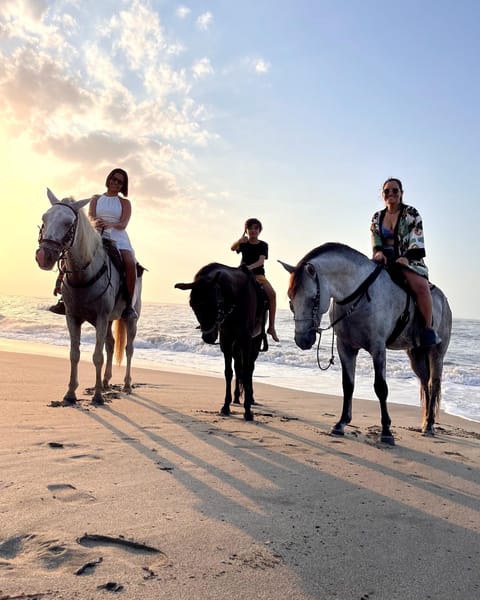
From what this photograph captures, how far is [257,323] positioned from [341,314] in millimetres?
1866

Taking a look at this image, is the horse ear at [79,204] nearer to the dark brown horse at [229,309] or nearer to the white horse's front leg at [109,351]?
the dark brown horse at [229,309]

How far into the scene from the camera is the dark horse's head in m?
5.18

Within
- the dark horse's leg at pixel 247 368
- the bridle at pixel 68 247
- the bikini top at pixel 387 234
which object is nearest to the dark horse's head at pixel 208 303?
the dark horse's leg at pixel 247 368

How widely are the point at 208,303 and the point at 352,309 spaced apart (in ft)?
5.13

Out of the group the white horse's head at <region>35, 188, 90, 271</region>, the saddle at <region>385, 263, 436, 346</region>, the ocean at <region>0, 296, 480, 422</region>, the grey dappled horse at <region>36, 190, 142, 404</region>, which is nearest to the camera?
the white horse's head at <region>35, 188, 90, 271</region>

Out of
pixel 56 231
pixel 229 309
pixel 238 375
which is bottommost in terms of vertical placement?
pixel 238 375

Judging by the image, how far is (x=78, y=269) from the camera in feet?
18.0

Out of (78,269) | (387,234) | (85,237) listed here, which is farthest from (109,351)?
(387,234)

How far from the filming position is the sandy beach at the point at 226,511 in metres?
1.75

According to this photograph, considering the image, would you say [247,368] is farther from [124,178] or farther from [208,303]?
[124,178]

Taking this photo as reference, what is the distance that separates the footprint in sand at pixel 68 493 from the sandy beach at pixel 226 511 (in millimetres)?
14

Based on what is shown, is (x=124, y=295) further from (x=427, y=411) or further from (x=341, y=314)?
(x=427, y=411)

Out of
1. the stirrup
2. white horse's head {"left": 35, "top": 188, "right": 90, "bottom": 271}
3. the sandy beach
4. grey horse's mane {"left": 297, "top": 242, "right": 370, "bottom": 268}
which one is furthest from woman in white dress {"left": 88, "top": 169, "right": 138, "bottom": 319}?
the stirrup

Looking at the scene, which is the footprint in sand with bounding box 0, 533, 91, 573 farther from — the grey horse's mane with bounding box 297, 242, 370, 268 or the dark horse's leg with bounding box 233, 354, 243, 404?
the dark horse's leg with bounding box 233, 354, 243, 404
